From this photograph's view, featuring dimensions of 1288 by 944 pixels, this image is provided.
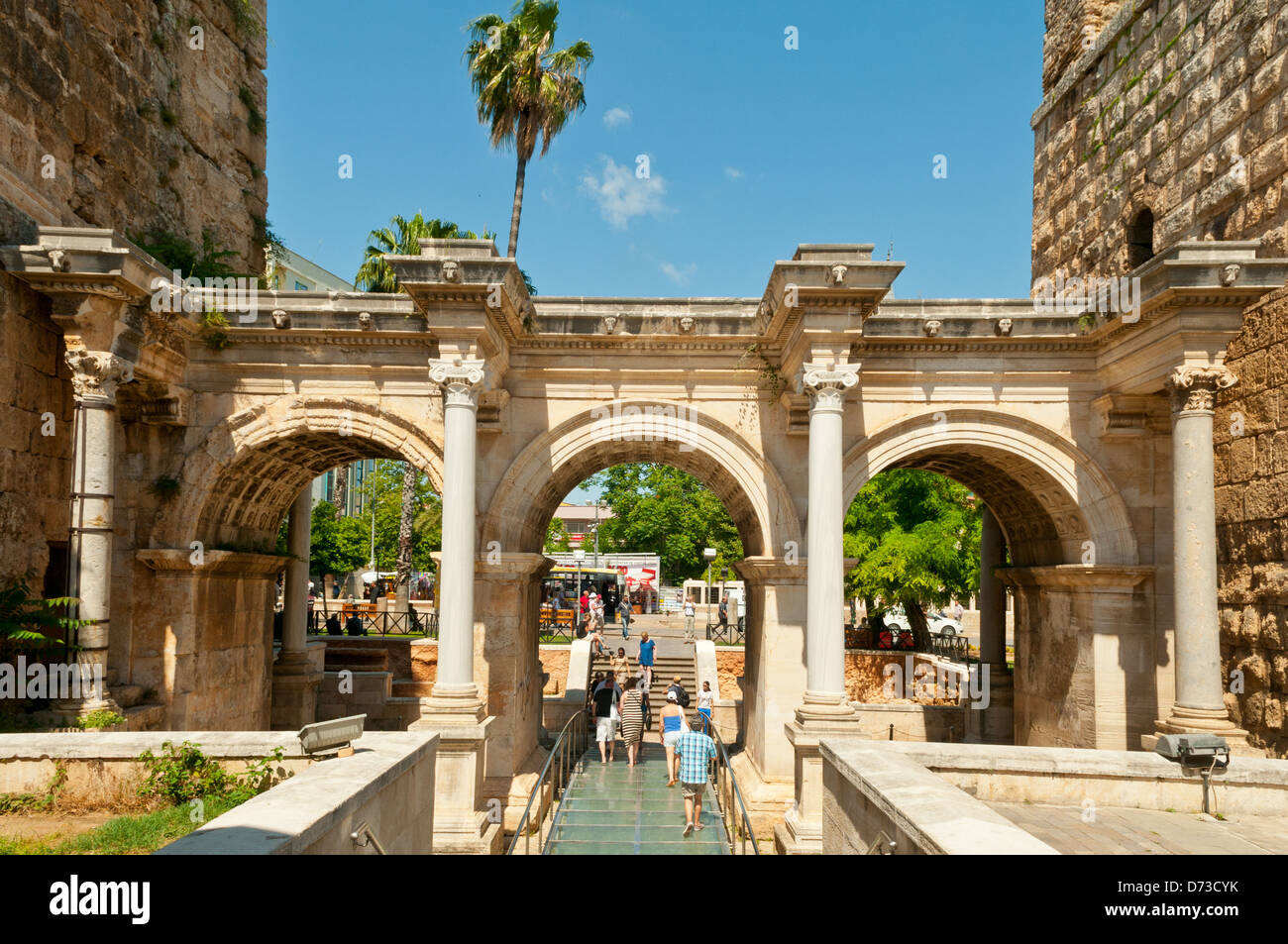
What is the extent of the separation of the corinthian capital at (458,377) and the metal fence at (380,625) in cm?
1462

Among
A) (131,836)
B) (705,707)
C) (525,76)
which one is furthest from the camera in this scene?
(525,76)

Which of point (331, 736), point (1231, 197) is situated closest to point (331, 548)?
point (331, 736)

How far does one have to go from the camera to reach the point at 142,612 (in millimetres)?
11711

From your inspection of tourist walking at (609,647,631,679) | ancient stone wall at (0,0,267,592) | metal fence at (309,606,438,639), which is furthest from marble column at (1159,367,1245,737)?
metal fence at (309,606,438,639)

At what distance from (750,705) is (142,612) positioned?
8603 millimetres

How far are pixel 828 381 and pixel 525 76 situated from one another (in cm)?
1413

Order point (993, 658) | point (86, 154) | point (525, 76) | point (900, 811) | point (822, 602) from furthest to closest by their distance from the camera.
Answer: point (525, 76), point (993, 658), point (86, 154), point (822, 602), point (900, 811)

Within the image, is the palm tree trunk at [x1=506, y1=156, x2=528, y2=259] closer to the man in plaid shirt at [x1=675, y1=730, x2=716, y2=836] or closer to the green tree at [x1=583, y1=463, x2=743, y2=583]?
the man in plaid shirt at [x1=675, y1=730, x2=716, y2=836]

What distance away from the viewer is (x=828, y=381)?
400 inches

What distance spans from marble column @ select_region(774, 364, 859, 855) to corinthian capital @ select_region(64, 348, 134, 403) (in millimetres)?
8119

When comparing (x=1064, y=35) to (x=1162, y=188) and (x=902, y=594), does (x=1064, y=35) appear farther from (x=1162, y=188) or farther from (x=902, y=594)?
(x=902, y=594)

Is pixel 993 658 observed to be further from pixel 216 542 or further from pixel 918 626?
pixel 216 542

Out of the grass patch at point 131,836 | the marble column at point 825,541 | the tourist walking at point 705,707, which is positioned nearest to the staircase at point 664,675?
the tourist walking at point 705,707

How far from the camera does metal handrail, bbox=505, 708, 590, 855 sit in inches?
374
